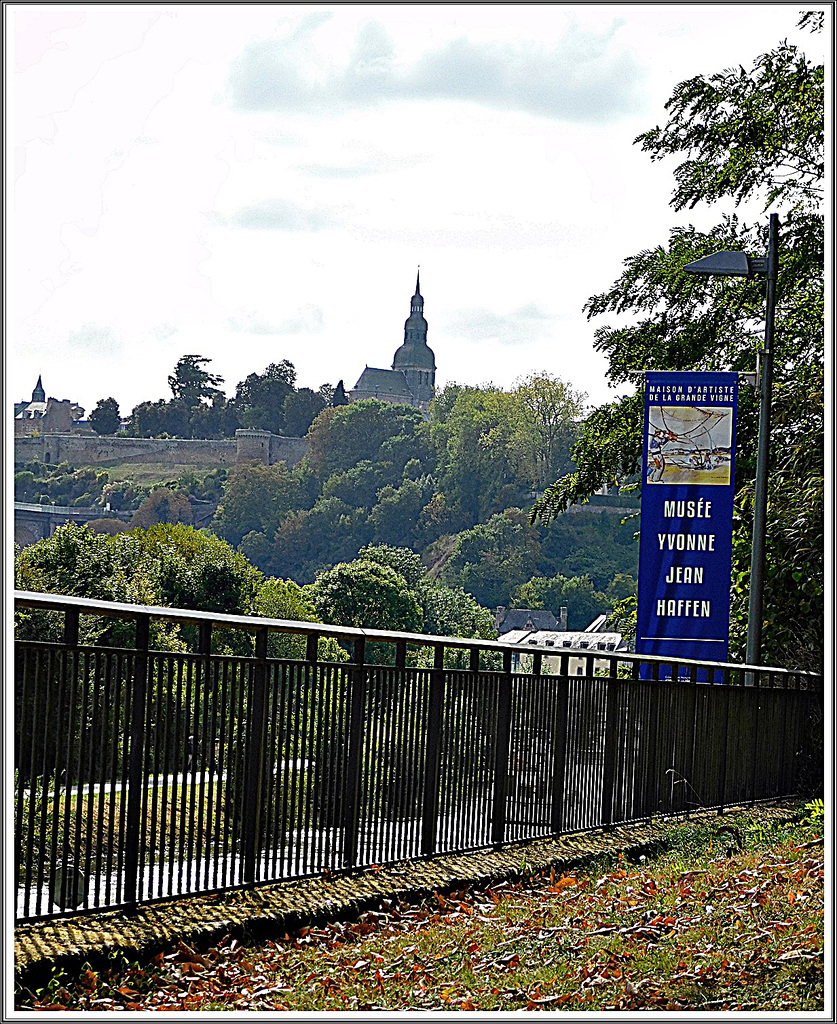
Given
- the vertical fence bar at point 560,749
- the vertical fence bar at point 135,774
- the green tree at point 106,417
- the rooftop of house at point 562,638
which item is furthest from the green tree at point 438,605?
the vertical fence bar at point 135,774

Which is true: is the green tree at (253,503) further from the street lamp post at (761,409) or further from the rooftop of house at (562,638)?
the street lamp post at (761,409)

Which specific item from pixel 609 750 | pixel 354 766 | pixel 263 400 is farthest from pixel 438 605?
pixel 354 766

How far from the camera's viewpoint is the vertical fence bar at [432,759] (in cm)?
727

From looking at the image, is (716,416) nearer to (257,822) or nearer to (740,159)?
(740,159)

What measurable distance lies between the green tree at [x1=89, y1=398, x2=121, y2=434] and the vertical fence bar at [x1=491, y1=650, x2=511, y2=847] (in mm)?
169856

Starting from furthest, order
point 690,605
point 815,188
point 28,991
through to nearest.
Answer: point 815,188
point 690,605
point 28,991

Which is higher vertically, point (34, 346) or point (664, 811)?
point (34, 346)

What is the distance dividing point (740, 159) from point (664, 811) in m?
13.3

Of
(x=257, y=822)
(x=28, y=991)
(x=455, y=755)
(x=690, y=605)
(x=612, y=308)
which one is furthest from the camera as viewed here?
(x=612, y=308)

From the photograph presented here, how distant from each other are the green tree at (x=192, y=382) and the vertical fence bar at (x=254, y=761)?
172944 millimetres

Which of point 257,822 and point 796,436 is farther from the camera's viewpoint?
point 796,436

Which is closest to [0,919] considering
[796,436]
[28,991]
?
[28,991]

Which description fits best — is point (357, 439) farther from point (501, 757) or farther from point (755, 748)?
point (501, 757)

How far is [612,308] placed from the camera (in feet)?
76.7
